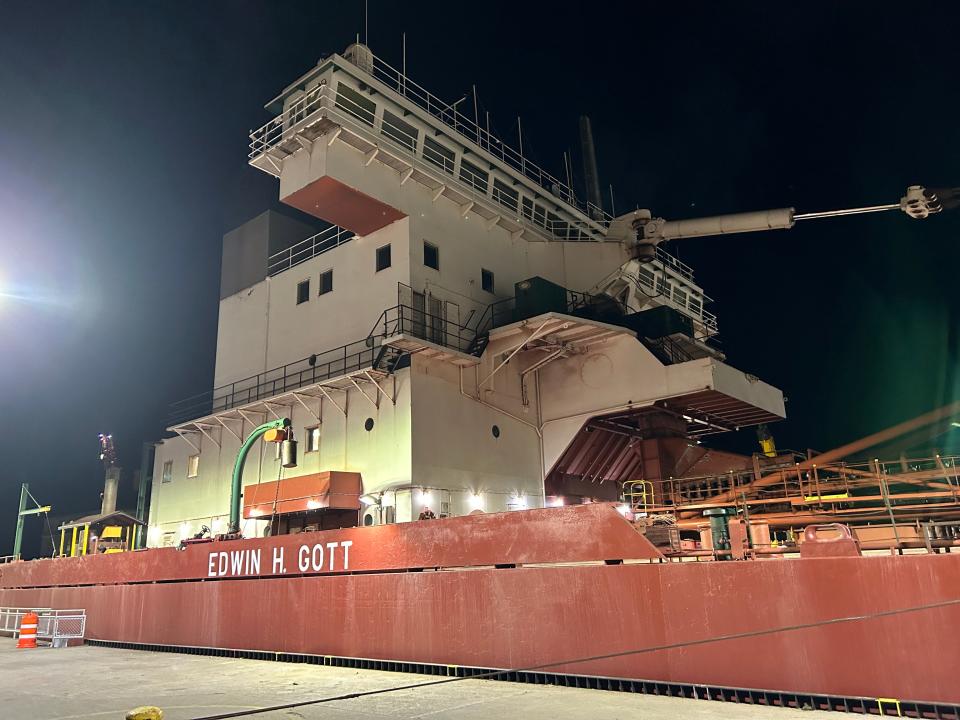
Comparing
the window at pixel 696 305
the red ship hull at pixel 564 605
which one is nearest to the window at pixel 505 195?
the window at pixel 696 305

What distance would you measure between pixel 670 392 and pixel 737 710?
12.4m

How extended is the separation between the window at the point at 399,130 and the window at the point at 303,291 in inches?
240

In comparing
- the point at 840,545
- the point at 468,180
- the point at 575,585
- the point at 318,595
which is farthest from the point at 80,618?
the point at 840,545

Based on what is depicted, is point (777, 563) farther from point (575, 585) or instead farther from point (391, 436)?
point (391, 436)

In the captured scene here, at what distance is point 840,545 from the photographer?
8.53m

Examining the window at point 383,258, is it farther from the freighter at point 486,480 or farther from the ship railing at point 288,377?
the ship railing at point 288,377

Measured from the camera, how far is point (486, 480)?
20359 millimetres

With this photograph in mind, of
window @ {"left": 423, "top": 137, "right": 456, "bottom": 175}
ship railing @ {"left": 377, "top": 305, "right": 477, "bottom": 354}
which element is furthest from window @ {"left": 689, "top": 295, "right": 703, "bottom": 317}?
A: ship railing @ {"left": 377, "top": 305, "right": 477, "bottom": 354}

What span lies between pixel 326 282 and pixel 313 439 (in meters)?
5.59

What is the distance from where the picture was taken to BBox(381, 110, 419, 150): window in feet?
68.9

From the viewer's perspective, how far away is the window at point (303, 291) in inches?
949

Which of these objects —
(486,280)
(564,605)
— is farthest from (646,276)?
(564,605)

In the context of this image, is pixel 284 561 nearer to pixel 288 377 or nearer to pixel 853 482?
pixel 288 377

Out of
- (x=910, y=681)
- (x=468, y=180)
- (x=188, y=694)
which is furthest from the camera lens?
(x=468, y=180)
